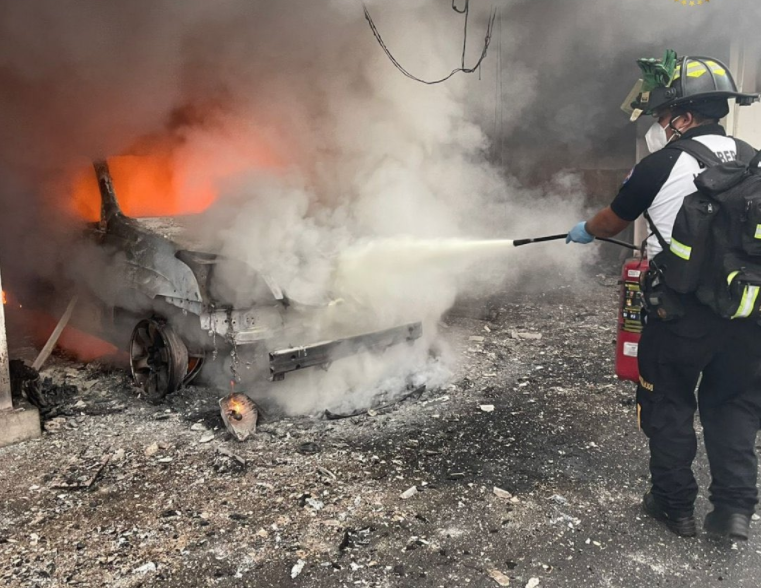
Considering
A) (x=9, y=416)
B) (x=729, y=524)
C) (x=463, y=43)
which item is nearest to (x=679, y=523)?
(x=729, y=524)

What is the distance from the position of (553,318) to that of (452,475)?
403 centimetres

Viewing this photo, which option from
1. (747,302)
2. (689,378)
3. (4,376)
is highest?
(747,302)

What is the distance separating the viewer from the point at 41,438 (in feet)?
13.7

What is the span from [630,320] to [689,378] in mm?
746

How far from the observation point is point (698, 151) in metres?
2.90

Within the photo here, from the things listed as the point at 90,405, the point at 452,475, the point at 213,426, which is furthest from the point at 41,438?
the point at 452,475

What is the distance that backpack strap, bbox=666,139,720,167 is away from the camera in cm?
286

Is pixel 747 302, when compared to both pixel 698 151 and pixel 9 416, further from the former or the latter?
pixel 9 416

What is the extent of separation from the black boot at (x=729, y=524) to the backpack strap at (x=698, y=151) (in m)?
1.70

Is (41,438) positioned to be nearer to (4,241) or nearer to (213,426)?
(213,426)

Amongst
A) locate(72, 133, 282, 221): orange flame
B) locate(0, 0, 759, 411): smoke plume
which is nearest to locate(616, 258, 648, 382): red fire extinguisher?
locate(0, 0, 759, 411): smoke plume

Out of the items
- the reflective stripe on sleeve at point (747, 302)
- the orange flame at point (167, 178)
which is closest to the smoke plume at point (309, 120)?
the orange flame at point (167, 178)

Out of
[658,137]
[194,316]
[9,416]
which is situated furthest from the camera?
[194,316]

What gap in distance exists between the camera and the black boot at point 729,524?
2.92 meters
